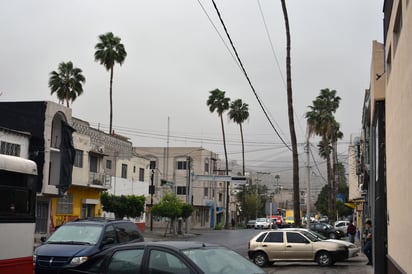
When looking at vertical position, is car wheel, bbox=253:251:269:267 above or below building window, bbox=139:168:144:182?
below

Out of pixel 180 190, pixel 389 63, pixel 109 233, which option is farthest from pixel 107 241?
pixel 180 190

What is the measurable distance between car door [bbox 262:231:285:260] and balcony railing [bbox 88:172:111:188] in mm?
26891

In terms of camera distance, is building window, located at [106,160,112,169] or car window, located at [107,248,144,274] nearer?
car window, located at [107,248,144,274]

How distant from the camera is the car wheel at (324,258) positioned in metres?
23.3

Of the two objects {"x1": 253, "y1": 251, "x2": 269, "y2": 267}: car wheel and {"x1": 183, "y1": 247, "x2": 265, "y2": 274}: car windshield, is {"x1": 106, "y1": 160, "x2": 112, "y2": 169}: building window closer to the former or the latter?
{"x1": 253, "y1": 251, "x2": 269, "y2": 267}: car wheel

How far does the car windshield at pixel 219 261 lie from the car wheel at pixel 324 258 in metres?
15.1

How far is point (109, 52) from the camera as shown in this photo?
55438 millimetres

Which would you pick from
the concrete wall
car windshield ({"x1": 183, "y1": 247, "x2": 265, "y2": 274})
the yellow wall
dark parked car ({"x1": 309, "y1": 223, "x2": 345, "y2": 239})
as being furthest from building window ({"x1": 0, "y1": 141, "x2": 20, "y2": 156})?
car windshield ({"x1": 183, "y1": 247, "x2": 265, "y2": 274})

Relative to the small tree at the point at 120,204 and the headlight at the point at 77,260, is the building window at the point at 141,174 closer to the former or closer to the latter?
the small tree at the point at 120,204

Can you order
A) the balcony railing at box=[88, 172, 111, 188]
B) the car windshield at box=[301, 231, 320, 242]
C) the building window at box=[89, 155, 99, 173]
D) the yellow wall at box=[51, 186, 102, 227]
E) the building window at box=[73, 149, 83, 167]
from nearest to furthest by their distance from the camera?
the car windshield at box=[301, 231, 320, 242], the yellow wall at box=[51, 186, 102, 227], the building window at box=[73, 149, 83, 167], the balcony railing at box=[88, 172, 111, 188], the building window at box=[89, 155, 99, 173]

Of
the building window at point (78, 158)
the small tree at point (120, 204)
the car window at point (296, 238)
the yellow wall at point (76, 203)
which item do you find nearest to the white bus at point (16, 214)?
the car window at point (296, 238)

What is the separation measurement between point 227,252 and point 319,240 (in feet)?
50.8

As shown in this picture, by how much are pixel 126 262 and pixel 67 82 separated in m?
47.0

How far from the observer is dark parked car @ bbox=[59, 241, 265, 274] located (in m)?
8.23
